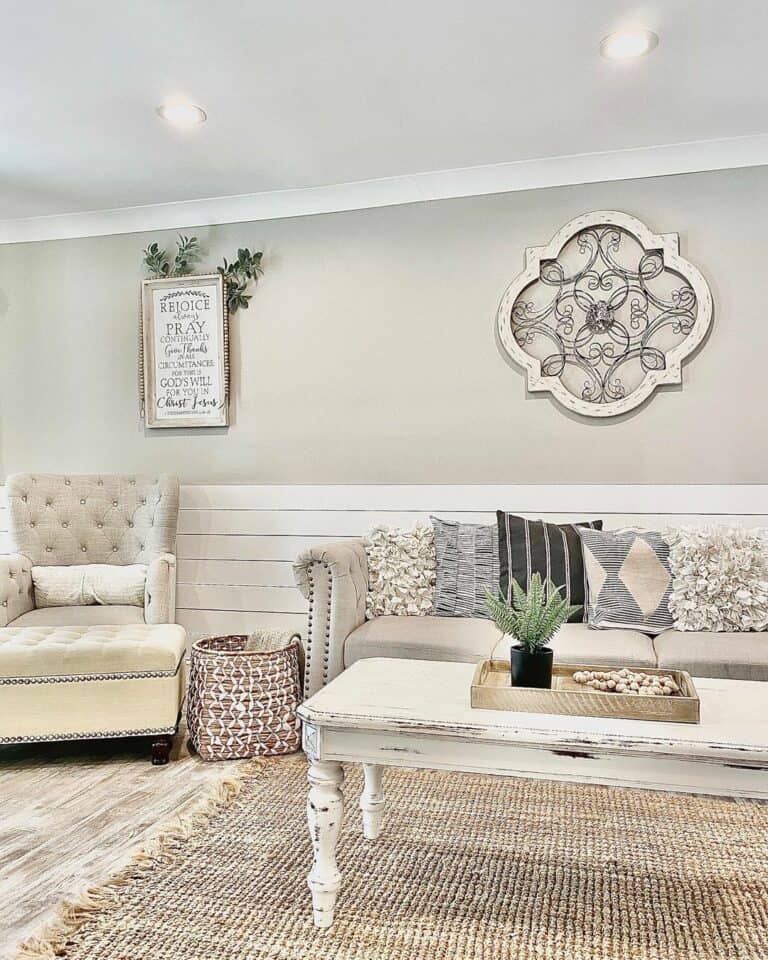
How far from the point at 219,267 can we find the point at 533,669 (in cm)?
286

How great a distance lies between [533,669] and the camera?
→ 1939mm

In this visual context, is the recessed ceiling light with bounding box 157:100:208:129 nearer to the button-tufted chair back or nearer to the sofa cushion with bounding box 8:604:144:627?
the button-tufted chair back

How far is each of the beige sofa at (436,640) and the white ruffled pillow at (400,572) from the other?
6 centimetres

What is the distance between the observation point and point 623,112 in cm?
315

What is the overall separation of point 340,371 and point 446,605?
1271 millimetres

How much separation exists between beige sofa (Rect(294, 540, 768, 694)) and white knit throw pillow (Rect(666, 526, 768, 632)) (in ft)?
0.23

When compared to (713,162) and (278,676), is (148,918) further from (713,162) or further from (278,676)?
(713,162)

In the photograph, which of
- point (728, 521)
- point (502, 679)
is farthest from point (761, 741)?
point (728, 521)

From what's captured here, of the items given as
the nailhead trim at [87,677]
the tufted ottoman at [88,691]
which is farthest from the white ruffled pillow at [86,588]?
the nailhead trim at [87,677]

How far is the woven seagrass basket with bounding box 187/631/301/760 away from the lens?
3.01 meters

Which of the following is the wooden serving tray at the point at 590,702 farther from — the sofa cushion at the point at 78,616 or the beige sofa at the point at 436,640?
the sofa cushion at the point at 78,616

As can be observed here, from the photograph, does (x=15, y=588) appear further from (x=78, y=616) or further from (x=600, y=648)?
(x=600, y=648)

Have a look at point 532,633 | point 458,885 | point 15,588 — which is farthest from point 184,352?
point 458,885

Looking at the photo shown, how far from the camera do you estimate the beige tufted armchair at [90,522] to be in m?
3.70
